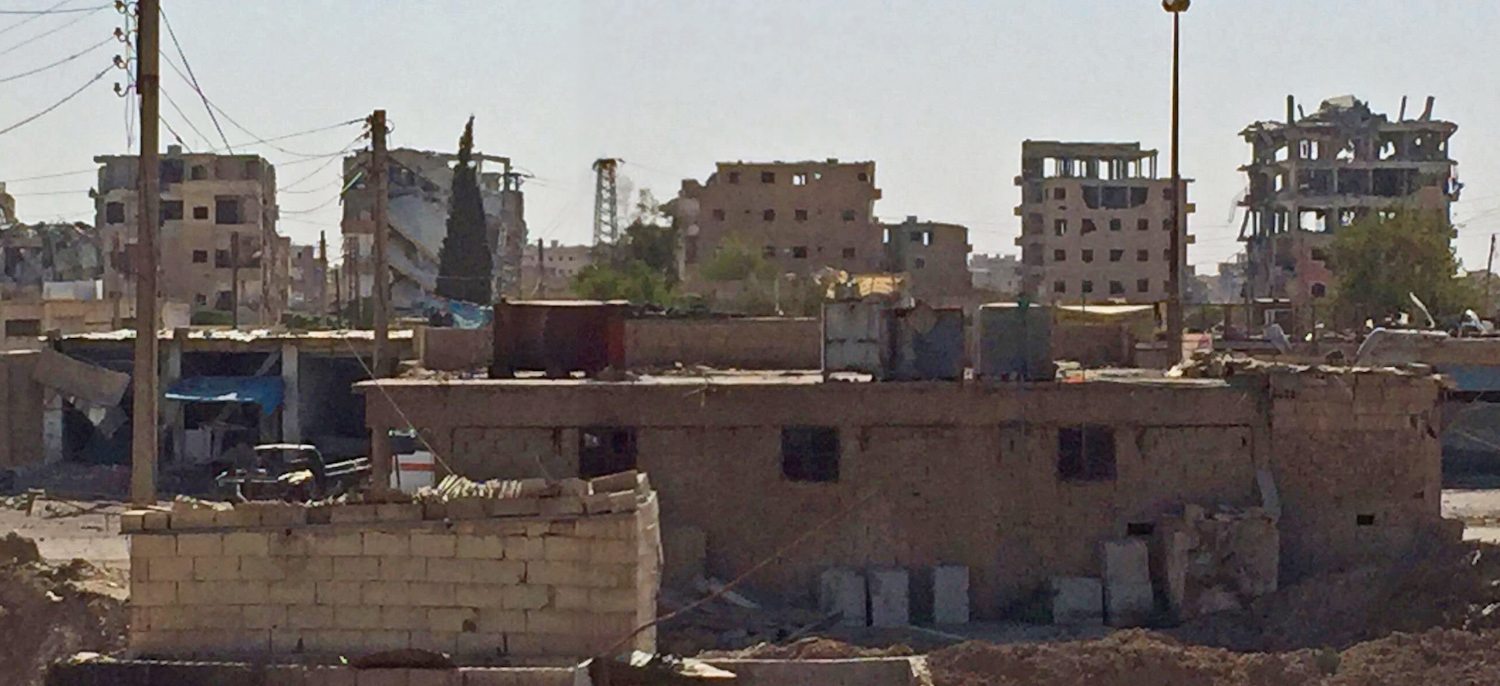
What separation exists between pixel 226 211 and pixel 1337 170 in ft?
125

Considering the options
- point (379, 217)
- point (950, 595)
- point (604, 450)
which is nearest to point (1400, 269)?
point (379, 217)

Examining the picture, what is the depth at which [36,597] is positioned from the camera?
19.7 metres

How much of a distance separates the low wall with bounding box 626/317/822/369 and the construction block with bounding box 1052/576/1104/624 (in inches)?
232

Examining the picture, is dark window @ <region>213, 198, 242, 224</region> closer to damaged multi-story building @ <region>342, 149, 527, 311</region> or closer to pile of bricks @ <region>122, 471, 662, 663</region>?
damaged multi-story building @ <region>342, 149, 527, 311</region>

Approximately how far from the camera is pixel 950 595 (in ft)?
67.6

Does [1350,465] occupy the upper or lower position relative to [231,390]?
lower

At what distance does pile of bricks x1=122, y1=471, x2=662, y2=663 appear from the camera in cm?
1167

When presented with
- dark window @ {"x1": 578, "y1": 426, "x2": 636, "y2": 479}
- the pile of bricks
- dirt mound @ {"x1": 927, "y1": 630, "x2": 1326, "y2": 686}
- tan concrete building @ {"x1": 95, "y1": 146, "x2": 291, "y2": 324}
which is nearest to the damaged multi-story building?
tan concrete building @ {"x1": 95, "y1": 146, "x2": 291, "y2": 324}

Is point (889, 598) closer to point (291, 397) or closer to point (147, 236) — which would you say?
point (147, 236)

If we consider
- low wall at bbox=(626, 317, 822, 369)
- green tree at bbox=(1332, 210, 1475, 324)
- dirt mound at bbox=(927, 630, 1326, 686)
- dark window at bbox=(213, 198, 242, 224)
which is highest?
dark window at bbox=(213, 198, 242, 224)

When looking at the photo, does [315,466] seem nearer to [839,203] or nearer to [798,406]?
[798,406]

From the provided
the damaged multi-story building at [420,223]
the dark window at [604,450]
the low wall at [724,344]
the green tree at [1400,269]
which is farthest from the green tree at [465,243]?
the dark window at [604,450]

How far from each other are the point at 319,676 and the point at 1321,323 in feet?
151

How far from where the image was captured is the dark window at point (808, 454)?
20938mm
